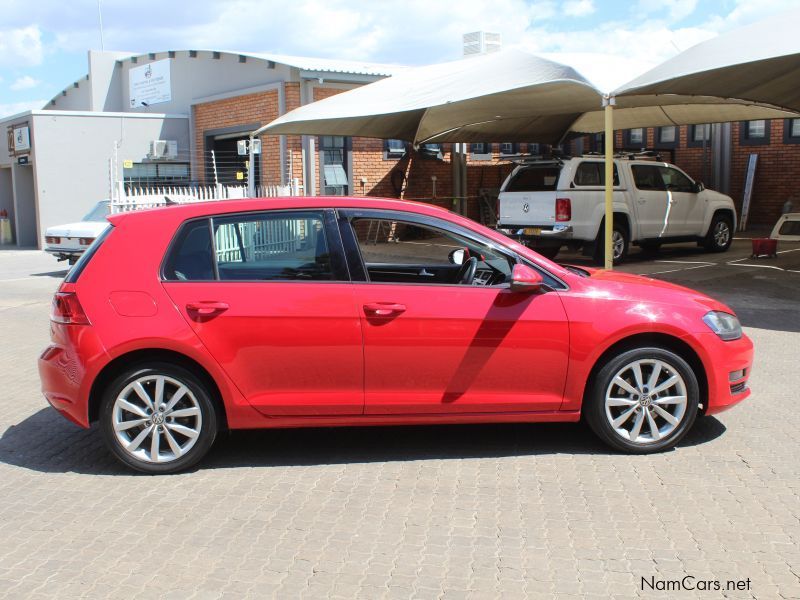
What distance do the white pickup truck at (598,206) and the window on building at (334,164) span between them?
21.9 feet

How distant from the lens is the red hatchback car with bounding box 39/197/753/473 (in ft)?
16.6

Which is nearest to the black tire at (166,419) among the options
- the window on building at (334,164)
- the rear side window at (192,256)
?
the rear side window at (192,256)

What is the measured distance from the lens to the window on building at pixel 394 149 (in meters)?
23.1

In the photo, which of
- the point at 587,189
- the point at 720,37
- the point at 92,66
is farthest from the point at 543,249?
the point at 92,66

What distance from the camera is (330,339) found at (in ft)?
16.6

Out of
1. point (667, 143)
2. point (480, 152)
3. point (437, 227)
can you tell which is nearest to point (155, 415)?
point (437, 227)

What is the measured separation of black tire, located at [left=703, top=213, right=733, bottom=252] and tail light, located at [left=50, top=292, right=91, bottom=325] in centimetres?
1515

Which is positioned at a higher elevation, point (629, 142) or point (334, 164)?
point (629, 142)

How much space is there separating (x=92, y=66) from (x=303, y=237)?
26206 millimetres

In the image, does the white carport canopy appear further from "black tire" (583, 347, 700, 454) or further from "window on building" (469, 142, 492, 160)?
"black tire" (583, 347, 700, 454)

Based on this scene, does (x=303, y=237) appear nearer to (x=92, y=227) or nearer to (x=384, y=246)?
(x=384, y=246)

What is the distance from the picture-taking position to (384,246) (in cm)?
915

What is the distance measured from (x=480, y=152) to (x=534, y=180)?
9798mm

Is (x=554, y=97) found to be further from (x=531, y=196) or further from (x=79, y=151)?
(x=79, y=151)
